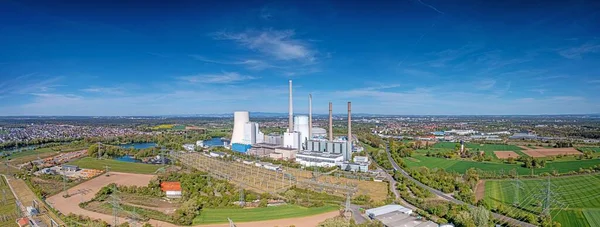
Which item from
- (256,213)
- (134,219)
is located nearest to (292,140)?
(256,213)

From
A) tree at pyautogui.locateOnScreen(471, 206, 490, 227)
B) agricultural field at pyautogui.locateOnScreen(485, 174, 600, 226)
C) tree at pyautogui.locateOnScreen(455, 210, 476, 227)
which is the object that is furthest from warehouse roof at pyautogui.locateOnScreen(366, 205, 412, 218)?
agricultural field at pyautogui.locateOnScreen(485, 174, 600, 226)

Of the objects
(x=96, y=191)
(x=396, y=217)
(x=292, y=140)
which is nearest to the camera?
(x=396, y=217)

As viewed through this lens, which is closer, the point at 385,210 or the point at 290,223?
the point at 290,223

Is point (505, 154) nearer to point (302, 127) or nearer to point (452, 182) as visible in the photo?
point (452, 182)

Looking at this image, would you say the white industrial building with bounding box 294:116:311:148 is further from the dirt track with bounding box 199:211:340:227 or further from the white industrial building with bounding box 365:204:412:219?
the dirt track with bounding box 199:211:340:227

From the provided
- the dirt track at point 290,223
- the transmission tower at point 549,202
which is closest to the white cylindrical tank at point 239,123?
the dirt track at point 290,223

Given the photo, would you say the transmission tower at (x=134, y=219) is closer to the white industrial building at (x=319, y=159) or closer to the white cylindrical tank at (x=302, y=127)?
the white industrial building at (x=319, y=159)
